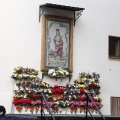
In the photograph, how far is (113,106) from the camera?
52.9 ft

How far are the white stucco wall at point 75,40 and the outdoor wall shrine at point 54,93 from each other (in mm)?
246

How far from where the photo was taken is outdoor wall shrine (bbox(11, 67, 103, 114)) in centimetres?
1409

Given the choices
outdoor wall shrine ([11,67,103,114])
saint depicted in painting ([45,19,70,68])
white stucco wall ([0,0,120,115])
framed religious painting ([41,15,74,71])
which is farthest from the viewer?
saint depicted in painting ([45,19,70,68])

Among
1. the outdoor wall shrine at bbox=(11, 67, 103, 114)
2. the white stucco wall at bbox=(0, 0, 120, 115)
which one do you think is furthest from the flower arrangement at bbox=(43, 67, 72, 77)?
the white stucco wall at bbox=(0, 0, 120, 115)

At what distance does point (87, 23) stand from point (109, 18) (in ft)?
3.10

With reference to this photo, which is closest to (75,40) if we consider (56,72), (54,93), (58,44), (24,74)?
(58,44)

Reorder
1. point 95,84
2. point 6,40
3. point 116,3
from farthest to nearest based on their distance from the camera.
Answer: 1. point 116,3
2. point 95,84
3. point 6,40

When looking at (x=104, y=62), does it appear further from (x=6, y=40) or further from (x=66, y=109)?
(x=6, y=40)

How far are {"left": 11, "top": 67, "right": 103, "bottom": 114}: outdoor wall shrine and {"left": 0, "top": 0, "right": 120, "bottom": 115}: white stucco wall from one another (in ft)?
0.81

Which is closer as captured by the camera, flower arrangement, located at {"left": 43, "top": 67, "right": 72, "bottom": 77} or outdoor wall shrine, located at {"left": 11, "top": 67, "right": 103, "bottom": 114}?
outdoor wall shrine, located at {"left": 11, "top": 67, "right": 103, "bottom": 114}

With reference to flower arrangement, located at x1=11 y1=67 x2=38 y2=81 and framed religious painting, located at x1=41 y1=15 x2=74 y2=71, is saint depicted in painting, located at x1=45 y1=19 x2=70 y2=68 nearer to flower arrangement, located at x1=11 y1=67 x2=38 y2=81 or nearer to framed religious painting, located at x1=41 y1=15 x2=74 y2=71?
framed religious painting, located at x1=41 y1=15 x2=74 y2=71

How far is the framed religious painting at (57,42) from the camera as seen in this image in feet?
48.7

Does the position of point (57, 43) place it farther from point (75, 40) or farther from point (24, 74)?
point (24, 74)

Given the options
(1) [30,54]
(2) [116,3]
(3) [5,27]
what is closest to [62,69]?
(1) [30,54]
